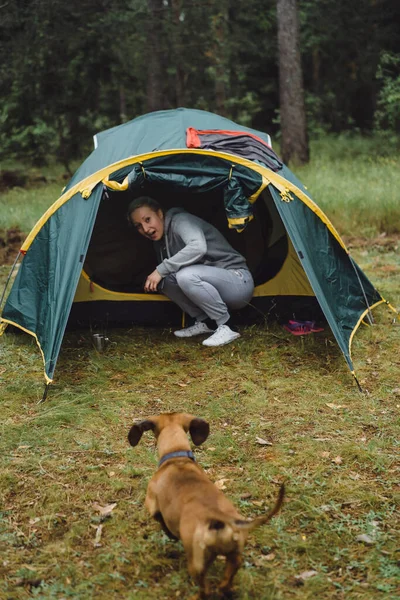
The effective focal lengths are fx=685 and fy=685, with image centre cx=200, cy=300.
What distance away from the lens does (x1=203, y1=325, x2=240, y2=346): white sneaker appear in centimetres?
549

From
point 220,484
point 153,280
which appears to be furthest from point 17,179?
point 220,484

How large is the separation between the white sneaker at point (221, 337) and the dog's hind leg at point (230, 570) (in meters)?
3.03

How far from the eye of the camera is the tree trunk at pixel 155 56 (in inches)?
481

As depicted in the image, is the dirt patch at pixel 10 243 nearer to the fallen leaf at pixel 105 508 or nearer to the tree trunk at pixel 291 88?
the tree trunk at pixel 291 88

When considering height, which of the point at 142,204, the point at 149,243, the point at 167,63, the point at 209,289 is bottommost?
the point at 209,289

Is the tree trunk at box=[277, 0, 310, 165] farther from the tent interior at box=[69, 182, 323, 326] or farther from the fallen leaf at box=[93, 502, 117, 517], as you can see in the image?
the fallen leaf at box=[93, 502, 117, 517]

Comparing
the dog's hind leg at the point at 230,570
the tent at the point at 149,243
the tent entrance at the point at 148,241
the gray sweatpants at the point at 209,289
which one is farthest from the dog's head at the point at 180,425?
the tent entrance at the point at 148,241

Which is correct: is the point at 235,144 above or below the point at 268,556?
above

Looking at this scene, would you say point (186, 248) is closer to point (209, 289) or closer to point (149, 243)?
point (209, 289)

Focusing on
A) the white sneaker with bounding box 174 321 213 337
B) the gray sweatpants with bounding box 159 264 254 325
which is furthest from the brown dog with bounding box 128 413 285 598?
the white sneaker with bounding box 174 321 213 337

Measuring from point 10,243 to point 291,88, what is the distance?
642 cm

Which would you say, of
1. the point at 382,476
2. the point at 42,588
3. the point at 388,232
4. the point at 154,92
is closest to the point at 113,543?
the point at 42,588

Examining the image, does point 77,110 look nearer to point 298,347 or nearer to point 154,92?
point 154,92

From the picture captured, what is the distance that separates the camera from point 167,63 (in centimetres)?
1541
